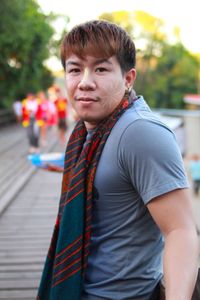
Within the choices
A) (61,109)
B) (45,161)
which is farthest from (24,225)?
(61,109)

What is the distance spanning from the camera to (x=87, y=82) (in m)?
1.62

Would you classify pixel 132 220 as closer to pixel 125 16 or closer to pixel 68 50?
pixel 68 50

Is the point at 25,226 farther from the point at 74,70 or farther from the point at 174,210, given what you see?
the point at 174,210

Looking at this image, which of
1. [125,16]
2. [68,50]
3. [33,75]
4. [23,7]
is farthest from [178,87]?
[68,50]

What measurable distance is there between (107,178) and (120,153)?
89 mm

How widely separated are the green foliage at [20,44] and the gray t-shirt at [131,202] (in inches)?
790

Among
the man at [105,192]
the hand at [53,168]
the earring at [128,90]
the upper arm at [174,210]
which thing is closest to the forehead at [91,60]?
the man at [105,192]

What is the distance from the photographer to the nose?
1.62 metres

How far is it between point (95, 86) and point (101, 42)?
132 mm

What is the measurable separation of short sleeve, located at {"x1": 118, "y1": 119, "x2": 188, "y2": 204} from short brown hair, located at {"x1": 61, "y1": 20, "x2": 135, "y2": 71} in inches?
9.9

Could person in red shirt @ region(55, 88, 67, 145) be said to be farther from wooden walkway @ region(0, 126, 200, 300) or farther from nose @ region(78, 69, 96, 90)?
nose @ region(78, 69, 96, 90)

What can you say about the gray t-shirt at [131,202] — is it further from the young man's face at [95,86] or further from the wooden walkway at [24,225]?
the wooden walkway at [24,225]

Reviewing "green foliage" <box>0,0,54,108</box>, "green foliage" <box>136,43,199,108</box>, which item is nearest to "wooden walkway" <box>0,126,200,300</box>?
"green foliage" <box>0,0,54,108</box>

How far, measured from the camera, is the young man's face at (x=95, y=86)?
1623mm
